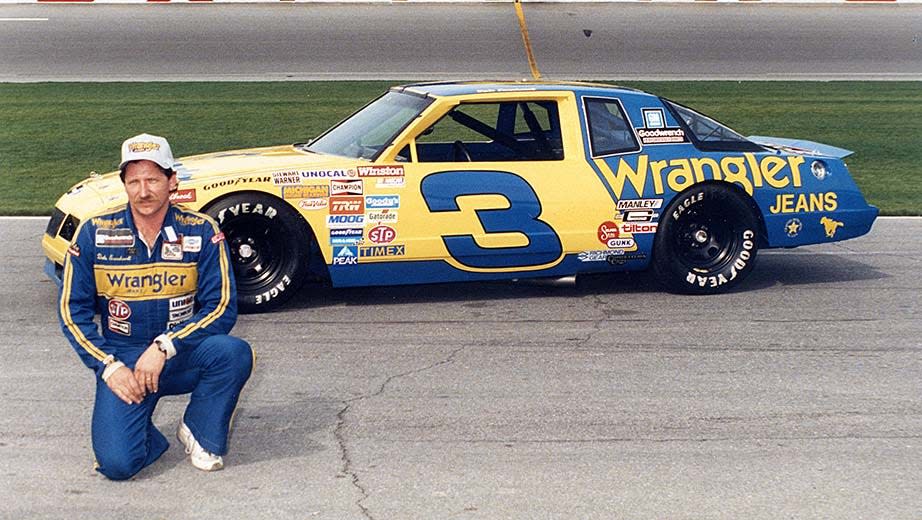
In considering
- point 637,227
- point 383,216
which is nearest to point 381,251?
point 383,216

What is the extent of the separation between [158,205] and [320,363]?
221 cm

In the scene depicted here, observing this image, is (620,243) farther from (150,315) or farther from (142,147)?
(142,147)

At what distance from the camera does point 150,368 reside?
5.33 m

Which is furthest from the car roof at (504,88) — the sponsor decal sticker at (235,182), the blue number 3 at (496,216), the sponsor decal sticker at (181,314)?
the sponsor decal sticker at (181,314)

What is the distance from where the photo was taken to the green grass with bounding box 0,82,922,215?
1444 cm

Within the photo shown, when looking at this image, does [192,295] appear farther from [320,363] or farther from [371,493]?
[320,363]

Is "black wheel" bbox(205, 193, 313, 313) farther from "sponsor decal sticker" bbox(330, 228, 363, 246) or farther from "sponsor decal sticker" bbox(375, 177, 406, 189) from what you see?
"sponsor decal sticker" bbox(375, 177, 406, 189)

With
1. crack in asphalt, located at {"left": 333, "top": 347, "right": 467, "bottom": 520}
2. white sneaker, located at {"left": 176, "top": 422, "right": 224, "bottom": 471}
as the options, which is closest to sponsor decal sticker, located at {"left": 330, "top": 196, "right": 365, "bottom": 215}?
crack in asphalt, located at {"left": 333, "top": 347, "right": 467, "bottom": 520}

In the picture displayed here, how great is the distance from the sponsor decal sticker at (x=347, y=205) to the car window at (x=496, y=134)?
2.09 feet

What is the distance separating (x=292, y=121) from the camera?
17562mm

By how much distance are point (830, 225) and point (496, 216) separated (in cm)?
247

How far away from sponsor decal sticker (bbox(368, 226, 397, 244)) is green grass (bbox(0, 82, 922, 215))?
4.92 meters

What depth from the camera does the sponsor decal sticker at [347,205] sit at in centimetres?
855

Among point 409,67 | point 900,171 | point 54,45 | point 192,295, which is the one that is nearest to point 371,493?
point 192,295
